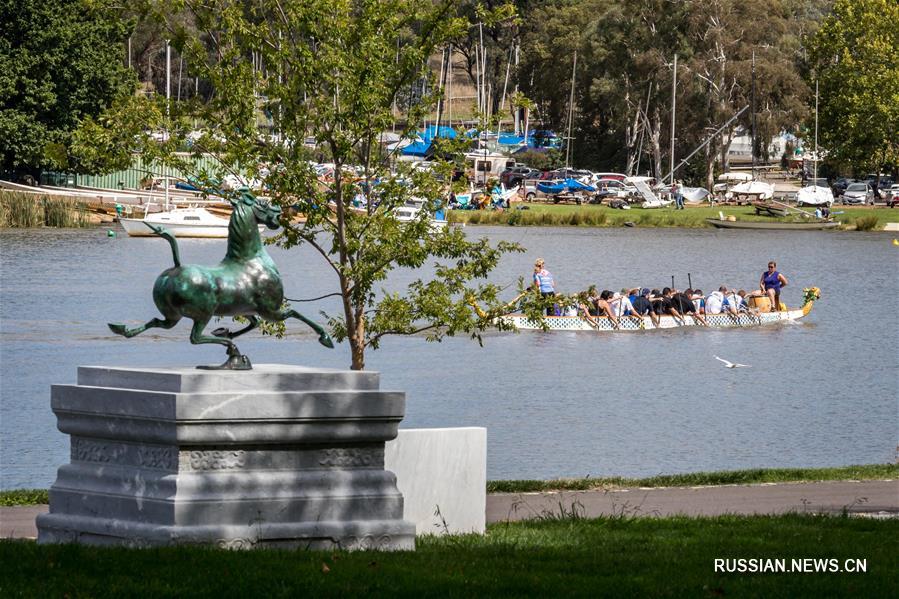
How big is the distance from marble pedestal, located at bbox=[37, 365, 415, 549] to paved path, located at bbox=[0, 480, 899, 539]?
360 centimetres

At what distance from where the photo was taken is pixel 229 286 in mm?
9727

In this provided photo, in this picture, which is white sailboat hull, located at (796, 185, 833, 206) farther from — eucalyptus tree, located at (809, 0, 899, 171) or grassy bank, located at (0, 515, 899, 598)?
grassy bank, located at (0, 515, 899, 598)

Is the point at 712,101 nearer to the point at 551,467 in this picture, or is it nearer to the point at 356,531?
the point at 551,467

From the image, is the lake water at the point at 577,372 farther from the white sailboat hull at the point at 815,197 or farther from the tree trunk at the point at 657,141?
the tree trunk at the point at 657,141

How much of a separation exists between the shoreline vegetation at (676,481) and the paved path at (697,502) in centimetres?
47

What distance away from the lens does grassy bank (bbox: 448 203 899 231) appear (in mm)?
93750

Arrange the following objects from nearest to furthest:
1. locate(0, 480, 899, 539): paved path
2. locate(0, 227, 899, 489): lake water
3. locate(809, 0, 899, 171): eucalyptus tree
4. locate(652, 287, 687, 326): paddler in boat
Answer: locate(0, 480, 899, 539): paved path → locate(0, 227, 899, 489): lake water → locate(652, 287, 687, 326): paddler in boat → locate(809, 0, 899, 171): eucalyptus tree

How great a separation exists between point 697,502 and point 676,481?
206 cm

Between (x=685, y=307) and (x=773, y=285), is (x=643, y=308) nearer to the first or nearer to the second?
(x=685, y=307)

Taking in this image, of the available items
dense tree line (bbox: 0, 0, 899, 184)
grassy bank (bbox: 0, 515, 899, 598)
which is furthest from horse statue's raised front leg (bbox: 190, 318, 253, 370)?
dense tree line (bbox: 0, 0, 899, 184)

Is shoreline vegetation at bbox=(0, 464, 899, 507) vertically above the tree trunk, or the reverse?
the tree trunk

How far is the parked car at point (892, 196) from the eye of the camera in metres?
105

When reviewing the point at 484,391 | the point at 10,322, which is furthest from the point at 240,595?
the point at 10,322

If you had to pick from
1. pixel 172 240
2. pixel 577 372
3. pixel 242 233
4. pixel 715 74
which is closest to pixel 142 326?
pixel 172 240
